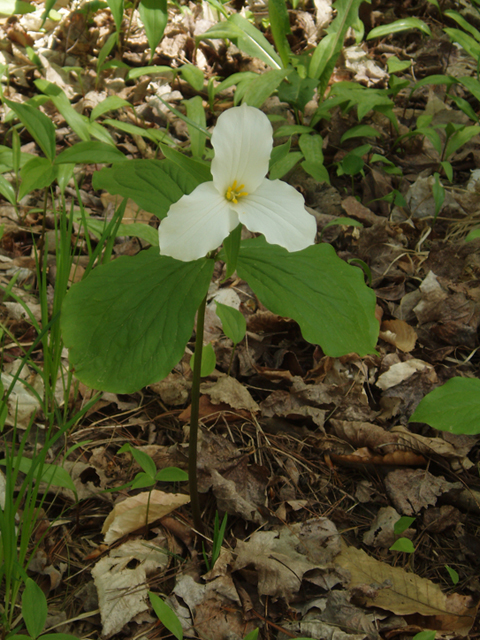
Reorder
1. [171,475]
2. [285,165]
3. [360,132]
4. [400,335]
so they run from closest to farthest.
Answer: [171,475] < [400,335] < [285,165] < [360,132]

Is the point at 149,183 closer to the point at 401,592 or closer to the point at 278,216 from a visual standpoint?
the point at 278,216

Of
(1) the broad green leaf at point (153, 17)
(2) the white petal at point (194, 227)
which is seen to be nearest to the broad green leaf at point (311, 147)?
(1) the broad green leaf at point (153, 17)

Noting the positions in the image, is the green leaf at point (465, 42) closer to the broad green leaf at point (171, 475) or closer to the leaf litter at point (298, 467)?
the leaf litter at point (298, 467)

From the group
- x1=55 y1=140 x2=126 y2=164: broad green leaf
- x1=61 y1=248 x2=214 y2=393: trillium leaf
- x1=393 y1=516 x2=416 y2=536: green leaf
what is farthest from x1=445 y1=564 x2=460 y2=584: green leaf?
x1=55 y1=140 x2=126 y2=164: broad green leaf

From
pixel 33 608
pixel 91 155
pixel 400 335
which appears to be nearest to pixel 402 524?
pixel 400 335

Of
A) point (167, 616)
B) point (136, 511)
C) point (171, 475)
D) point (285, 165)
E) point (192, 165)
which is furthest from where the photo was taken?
point (285, 165)

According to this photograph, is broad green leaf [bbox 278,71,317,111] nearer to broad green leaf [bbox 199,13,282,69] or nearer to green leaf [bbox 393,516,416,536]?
broad green leaf [bbox 199,13,282,69]

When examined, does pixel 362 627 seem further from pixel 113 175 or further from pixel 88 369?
pixel 113 175
